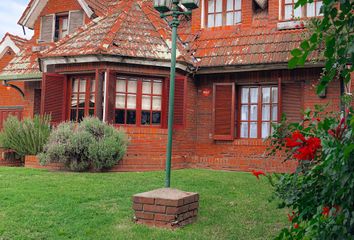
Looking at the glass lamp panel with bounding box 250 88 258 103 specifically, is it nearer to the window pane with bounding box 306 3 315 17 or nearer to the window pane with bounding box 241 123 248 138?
the window pane with bounding box 241 123 248 138

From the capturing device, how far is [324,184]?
2.38 m

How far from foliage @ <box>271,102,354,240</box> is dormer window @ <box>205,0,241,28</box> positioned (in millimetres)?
10643

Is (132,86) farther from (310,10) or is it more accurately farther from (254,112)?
(310,10)

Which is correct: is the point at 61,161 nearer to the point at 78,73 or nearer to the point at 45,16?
the point at 78,73

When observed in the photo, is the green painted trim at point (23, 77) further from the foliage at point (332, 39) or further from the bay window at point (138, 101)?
the foliage at point (332, 39)

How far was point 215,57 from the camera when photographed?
12.2 metres

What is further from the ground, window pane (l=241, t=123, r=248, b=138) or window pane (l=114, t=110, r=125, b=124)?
window pane (l=114, t=110, r=125, b=124)

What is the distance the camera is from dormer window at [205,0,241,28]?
1315cm

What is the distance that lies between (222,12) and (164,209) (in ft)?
32.2

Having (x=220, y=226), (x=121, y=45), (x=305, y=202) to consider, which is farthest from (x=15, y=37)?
(x=305, y=202)

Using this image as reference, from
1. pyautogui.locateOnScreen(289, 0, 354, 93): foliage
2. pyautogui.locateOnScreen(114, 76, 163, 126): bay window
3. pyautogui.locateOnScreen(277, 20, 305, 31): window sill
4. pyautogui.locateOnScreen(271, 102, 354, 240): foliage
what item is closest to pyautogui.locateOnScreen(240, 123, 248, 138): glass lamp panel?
pyautogui.locateOnScreen(114, 76, 163, 126): bay window

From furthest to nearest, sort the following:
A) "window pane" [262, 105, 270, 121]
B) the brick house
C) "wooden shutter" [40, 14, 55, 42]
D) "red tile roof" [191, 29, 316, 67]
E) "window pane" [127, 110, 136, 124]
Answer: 1. "wooden shutter" [40, 14, 55, 42]
2. "window pane" [262, 105, 270, 121]
3. "window pane" [127, 110, 136, 124]
4. "red tile roof" [191, 29, 316, 67]
5. the brick house

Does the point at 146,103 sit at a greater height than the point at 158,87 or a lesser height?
lesser

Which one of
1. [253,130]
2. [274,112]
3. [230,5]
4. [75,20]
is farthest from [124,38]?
[274,112]
